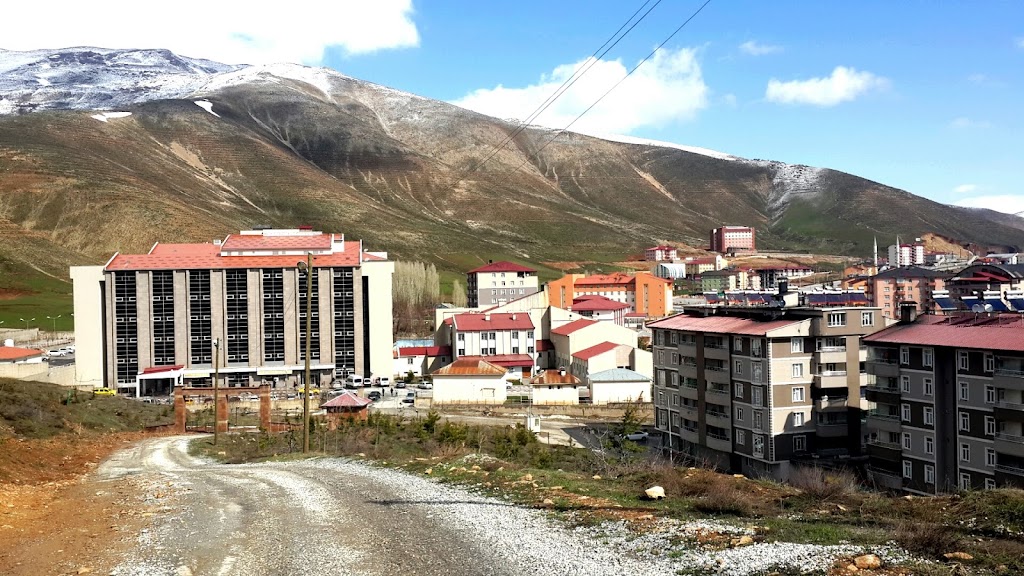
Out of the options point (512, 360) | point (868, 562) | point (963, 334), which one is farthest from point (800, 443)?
point (512, 360)

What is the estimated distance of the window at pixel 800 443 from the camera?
33.5 meters

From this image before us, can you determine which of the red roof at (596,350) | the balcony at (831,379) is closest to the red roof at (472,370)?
the red roof at (596,350)

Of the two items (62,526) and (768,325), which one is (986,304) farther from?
(62,526)

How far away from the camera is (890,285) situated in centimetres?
9575

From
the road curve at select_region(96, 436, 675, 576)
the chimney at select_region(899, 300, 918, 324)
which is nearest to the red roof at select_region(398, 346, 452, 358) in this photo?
the chimney at select_region(899, 300, 918, 324)

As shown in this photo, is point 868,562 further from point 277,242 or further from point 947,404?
point 277,242

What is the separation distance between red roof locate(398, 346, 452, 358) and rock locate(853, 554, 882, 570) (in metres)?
60.4

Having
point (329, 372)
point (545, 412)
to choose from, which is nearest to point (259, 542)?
point (545, 412)

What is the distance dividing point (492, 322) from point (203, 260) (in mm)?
22282

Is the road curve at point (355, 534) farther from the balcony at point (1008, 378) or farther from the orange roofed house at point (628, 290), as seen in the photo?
the orange roofed house at point (628, 290)

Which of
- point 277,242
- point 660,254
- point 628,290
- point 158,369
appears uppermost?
point 660,254

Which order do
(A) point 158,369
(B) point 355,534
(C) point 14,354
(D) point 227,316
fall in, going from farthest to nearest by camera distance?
(D) point 227,316 → (A) point 158,369 → (C) point 14,354 → (B) point 355,534

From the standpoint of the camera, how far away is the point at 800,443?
33.7 metres

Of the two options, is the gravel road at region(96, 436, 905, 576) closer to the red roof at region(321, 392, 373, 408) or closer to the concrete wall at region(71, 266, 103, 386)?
the red roof at region(321, 392, 373, 408)
